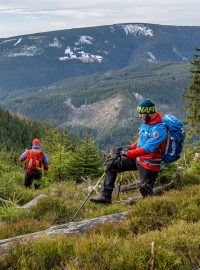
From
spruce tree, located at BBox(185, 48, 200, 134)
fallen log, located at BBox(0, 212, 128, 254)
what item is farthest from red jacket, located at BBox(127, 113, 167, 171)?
spruce tree, located at BBox(185, 48, 200, 134)

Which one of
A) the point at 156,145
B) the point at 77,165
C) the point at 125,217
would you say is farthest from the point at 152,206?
the point at 77,165

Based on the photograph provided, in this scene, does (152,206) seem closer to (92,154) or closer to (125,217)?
(125,217)

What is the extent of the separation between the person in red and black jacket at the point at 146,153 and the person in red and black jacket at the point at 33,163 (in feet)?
23.1

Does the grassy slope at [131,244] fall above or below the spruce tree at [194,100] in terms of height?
above

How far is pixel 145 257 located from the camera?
4.28 meters

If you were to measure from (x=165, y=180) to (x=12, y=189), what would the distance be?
427 centimetres

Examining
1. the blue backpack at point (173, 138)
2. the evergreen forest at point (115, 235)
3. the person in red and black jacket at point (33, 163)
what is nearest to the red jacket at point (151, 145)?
the blue backpack at point (173, 138)

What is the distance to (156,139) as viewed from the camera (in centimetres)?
799

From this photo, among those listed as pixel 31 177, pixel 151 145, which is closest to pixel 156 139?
pixel 151 145

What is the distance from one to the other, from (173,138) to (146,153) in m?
0.63

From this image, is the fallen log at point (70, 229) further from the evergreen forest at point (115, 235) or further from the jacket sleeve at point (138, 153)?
the jacket sleeve at point (138, 153)

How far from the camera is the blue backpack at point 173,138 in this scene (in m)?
8.09

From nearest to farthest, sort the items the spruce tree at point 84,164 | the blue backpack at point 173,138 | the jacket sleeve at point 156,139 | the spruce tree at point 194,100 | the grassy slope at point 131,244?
1. the grassy slope at point 131,244
2. the jacket sleeve at point 156,139
3. the blue backpack at point 173,138
4. the spruce tree at point 84,164
5. the spruce tree at point 194,100

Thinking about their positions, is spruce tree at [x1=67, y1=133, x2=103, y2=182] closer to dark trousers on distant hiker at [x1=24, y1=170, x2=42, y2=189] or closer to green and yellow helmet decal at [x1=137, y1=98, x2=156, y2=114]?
dark trousers on distant hiker at [x1=24, y1=170, x2=42, y2=189]
